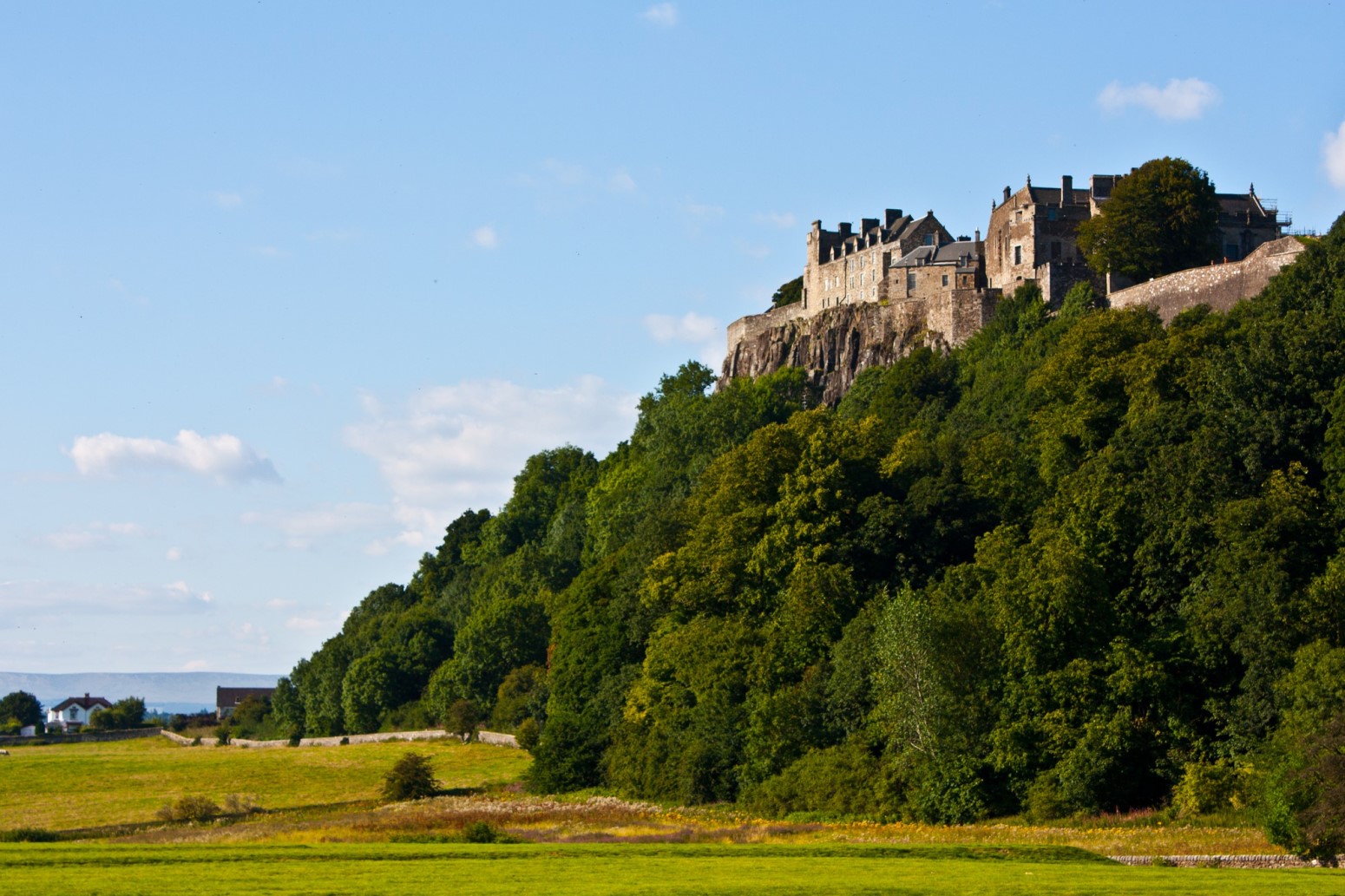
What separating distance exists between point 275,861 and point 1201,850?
70.5 feet

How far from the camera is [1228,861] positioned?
3631cm

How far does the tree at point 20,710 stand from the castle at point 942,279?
84154 millimetres

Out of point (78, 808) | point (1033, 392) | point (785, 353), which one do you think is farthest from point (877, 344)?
point (78, 808)

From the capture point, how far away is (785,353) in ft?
384

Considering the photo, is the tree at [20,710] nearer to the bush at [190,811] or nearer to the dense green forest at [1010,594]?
the dense green forest at [1010,594]

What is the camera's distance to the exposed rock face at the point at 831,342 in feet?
343

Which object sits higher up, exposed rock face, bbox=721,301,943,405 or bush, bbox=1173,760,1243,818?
exposed rock face, bbox=721,301,943,405

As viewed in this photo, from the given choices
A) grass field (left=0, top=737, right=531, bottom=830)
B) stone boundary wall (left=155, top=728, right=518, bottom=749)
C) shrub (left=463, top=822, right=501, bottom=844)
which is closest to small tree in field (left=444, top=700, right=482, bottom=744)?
stone boundary wall (left=155, top=728, right=518, bottom=749)

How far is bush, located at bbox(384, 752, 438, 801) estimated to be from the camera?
6931 centimetres

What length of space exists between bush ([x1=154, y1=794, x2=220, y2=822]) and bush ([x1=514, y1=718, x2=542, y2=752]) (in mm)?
20916

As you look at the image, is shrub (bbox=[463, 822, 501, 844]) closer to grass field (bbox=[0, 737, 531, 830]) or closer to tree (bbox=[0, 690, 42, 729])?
grass field (bbox=[0, 737, 531, 830])

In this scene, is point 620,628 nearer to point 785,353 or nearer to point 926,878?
point 785,353

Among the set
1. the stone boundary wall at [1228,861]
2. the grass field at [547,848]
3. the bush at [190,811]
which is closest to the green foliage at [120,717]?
the grass field at [547,848]

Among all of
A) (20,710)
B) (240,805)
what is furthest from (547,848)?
(20,710)
